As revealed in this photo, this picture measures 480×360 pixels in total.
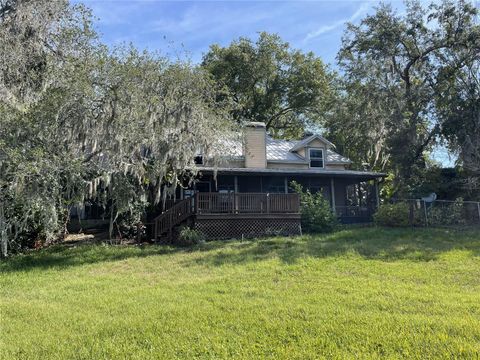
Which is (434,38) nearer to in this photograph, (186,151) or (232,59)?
(232,59)

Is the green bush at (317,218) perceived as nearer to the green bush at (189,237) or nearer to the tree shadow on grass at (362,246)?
the tree shadow on grass at (362,246)

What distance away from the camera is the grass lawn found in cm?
520

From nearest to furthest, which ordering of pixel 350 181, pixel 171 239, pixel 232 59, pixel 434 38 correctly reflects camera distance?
1. pixel 171 239
2. pixel 434 38
3. pixel 350 181
4. pixel 232 59

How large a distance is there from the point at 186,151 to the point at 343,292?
8486mm

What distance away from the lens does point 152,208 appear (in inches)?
715

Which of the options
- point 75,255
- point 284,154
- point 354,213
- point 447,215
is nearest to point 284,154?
point 284,154

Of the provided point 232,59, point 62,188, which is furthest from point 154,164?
point 232,59

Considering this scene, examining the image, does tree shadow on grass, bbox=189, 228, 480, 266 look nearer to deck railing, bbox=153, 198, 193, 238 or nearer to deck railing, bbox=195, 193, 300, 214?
deck railing, bbox=195, 193, 300, 214

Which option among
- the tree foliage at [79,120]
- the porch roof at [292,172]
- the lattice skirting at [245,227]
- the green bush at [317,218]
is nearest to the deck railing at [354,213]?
the porch roof at [292,172]

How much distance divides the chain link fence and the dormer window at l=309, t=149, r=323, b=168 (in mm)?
6255

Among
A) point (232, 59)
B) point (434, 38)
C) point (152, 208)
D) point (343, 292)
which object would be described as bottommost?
point (343, 292)

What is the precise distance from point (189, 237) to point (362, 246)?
574cm

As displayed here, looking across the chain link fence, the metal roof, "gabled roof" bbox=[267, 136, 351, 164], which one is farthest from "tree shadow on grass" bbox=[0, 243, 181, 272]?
"gabled roof" bbox=[267, 136, 351, 164]

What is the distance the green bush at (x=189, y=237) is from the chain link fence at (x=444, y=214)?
325 inches
